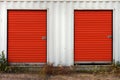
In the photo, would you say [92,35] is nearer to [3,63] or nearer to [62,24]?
[62,24]

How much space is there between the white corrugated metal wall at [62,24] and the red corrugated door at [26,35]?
0.24 meters

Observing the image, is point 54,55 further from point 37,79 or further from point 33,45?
point 37,79

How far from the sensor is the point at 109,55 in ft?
49.3

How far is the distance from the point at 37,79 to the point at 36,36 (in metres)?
2.54

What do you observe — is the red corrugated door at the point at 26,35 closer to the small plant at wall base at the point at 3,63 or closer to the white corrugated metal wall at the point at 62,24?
the white corrugated metal wall at the point at 62,24

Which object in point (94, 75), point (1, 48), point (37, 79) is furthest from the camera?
point (1, 48)

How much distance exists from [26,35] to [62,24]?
1569 mm

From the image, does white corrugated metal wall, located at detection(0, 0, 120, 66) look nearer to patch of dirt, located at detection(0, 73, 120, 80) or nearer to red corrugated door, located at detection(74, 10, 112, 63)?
red corrugated door, located at detection(74, 10, 112, 63)

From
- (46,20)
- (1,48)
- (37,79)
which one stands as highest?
(46,20)

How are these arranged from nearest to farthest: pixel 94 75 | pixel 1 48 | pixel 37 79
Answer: pixel 37 79 < pixel 94 75 < pixel 1 48

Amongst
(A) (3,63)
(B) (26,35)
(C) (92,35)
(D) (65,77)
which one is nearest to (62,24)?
(C) (92,35)

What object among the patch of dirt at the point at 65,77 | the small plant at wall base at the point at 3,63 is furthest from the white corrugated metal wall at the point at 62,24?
the patch of dirt at the point at 65,77

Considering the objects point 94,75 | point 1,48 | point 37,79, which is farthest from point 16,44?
point 94,75

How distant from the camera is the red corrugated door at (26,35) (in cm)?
1488
